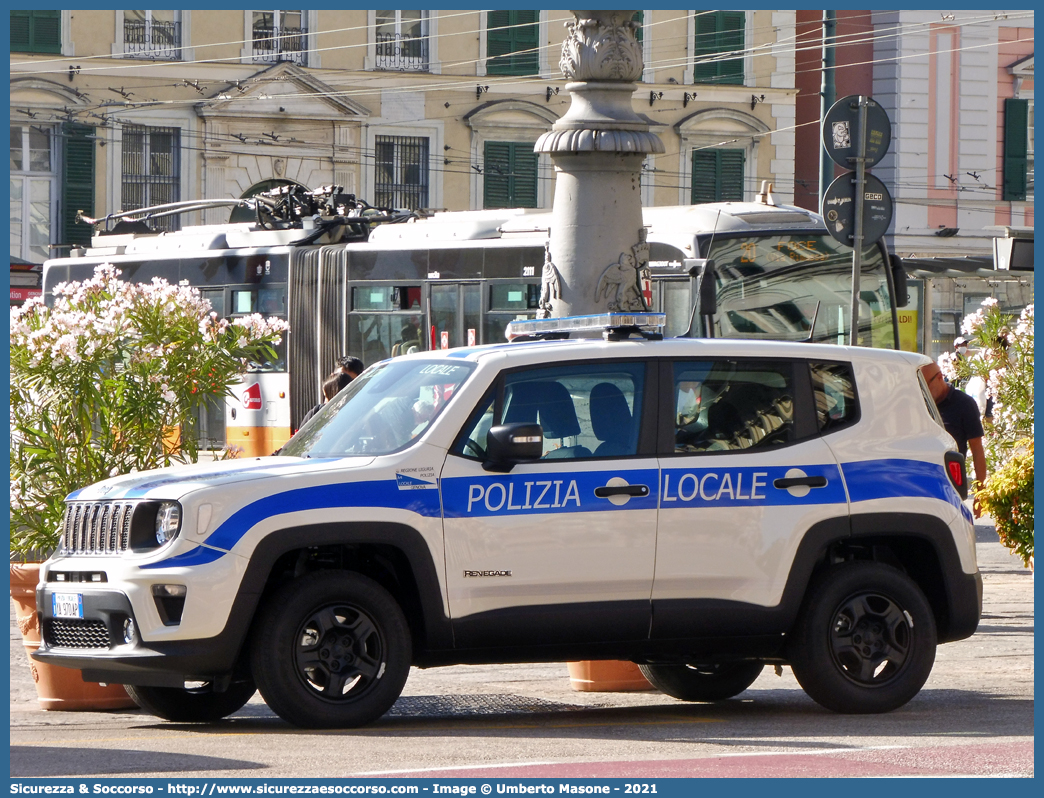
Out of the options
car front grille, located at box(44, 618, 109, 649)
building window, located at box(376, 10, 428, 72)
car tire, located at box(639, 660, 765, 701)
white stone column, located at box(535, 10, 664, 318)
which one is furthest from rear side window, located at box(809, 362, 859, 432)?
building window, located at box(376, 10, 428, 72)

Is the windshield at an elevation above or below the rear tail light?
above

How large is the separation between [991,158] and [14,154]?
2172 centimetres

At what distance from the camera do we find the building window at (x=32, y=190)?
3734 centimetres

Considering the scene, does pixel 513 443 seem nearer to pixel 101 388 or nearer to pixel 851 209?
pixel 101 388

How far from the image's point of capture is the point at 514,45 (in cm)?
4028

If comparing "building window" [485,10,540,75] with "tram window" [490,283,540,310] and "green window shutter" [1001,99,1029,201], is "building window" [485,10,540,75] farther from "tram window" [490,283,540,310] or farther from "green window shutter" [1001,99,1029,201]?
"tram window" [490,283,540,310]

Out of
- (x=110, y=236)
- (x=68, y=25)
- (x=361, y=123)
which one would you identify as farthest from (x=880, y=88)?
(x=110, y=236)

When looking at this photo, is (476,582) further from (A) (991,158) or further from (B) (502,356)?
(A) (991,158)

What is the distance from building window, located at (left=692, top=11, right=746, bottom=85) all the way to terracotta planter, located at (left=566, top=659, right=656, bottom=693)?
32.9 m

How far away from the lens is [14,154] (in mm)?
37375

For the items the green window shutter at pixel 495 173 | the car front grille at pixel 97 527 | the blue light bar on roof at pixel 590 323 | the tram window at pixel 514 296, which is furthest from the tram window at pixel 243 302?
the car front grille at pixel 97 527

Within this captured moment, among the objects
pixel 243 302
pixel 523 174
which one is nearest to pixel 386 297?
pixel 243 302

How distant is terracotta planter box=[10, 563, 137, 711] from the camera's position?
966 cm

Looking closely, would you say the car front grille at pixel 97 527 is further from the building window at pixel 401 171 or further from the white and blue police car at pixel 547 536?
the building window at pixel 401 171
